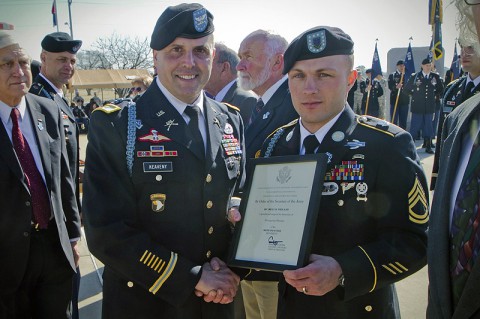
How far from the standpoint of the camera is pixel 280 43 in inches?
148

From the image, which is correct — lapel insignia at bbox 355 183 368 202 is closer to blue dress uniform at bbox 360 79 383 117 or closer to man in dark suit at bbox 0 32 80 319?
man in dark suit at bbox 0 32 80 319

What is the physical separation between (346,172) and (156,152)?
89cm

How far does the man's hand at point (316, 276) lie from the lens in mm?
1589

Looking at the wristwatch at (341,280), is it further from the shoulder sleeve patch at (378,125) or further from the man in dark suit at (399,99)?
the man in dark suit at (399,99)

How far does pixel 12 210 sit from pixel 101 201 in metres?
1.00

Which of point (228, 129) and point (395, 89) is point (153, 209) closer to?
point (228, 129)

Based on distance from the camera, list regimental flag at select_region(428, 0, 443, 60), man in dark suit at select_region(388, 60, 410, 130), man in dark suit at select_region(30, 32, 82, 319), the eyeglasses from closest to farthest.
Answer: the eyeglasses, man in dark suit at select_region(30, 32, 82, 319), regimental flag at select_region(428, 0, 443, 60), man in dark suit at select_region(388, 60, 410, 130)

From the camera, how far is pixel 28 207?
251 centimetres

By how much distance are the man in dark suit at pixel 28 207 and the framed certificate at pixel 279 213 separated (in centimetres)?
143

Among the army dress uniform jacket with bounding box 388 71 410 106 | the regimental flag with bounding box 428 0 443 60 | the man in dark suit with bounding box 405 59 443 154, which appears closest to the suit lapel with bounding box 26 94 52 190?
the regimental flag with bounding box 428 0 443 60

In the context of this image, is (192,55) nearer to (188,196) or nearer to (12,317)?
(188,196)

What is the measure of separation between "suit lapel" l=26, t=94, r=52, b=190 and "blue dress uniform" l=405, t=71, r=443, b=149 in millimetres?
10174

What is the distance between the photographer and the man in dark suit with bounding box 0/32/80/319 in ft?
8.06

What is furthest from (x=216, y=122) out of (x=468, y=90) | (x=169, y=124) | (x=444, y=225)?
(x=468, y=90)
